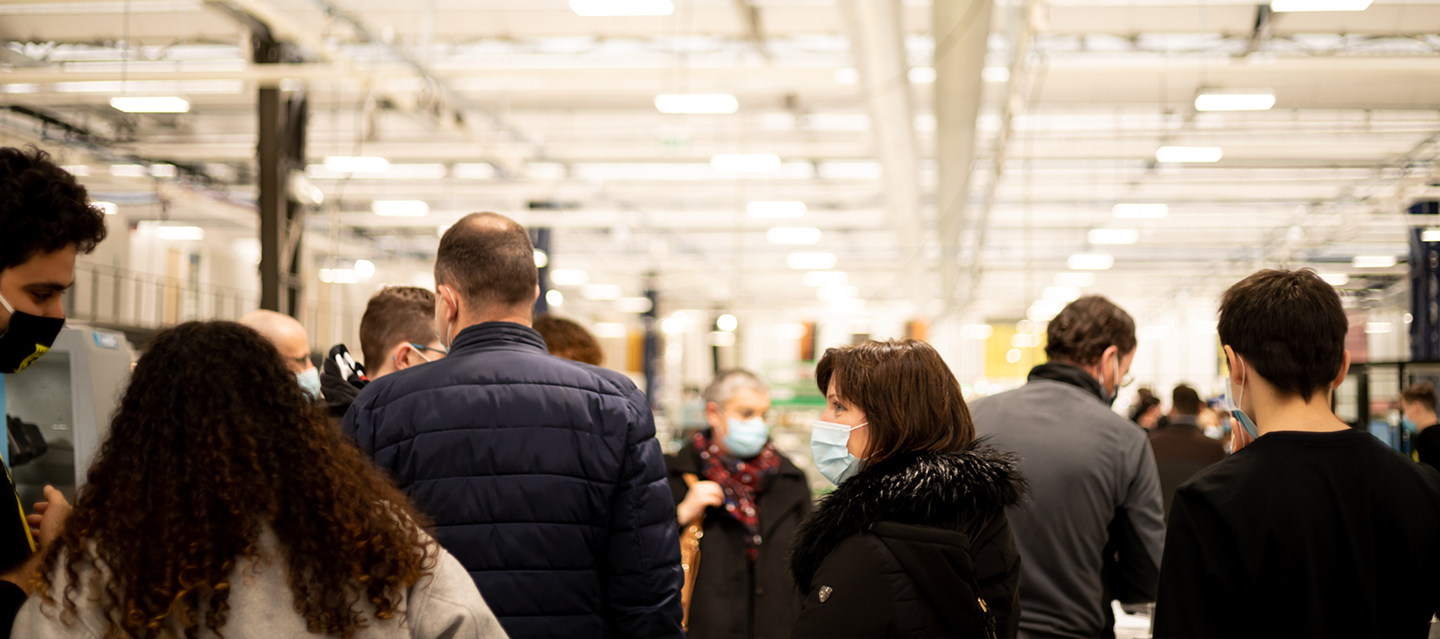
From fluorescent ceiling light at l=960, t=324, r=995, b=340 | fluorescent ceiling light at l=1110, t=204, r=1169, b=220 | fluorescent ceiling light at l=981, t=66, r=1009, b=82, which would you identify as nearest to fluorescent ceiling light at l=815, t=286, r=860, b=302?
fluorescent ceiling light at l=960, t=324, r=995, b=340

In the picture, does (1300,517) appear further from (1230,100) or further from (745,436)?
(1230,100)

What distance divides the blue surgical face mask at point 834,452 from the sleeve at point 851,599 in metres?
0.32

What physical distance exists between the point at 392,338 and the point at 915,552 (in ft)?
5.03

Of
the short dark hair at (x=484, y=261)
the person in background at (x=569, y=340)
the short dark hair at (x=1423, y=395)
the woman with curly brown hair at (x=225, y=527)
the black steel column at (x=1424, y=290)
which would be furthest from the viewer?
the black steel column at (x=1424, y=290)

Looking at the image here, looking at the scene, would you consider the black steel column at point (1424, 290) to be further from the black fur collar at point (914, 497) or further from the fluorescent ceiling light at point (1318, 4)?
the black fur collar at point (914, 497)

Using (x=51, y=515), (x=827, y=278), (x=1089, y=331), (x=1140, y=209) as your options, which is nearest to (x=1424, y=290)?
(x=1140, y=209)

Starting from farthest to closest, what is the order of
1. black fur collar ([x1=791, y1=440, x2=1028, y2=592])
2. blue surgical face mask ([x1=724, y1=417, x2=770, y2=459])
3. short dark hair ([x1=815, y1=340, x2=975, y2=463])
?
blue surgical face mask ([x1=724, y1=417, x2=770, y2=459]), short dark hair ([x1=815, y1=340, x2=975, y2=463]), black fur collar ([x1=791, y1=440, x2=1028, y2=592])

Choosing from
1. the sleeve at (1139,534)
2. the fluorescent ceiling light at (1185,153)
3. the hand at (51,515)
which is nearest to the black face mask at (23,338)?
the hand at (51,515)

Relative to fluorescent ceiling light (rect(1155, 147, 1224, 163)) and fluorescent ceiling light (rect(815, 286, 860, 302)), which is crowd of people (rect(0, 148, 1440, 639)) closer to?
fluorescent ceiling light (rect(1155, 147, 1224, 163))

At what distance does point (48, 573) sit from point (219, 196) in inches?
577

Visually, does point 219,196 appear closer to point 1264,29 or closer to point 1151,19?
point 1151,19

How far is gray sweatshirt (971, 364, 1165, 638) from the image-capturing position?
256 cm

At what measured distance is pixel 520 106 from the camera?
12.5m

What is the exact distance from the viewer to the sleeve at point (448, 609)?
1.34m
